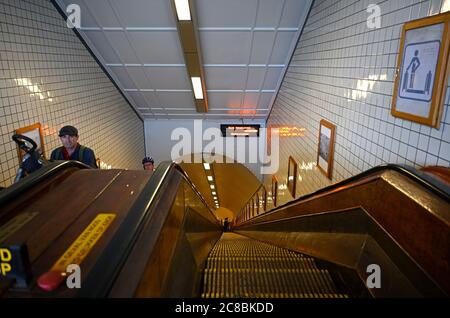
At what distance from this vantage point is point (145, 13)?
6.25m

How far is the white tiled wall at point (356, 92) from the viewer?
112 inches

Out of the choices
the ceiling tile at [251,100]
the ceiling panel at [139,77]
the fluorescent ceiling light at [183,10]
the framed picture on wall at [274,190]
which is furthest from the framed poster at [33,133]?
the framed picture on wall at [274,190]

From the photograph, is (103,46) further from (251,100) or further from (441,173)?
(441,173)

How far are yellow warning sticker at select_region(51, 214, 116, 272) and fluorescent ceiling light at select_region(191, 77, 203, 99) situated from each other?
684 cm

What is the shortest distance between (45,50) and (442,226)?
6.29 m

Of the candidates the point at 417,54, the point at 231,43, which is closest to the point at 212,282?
the point at 417,54

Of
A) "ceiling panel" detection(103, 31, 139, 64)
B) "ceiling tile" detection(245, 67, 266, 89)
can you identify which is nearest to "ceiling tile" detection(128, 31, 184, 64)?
"ceiling panel" detection(103, 31, 139, 64)

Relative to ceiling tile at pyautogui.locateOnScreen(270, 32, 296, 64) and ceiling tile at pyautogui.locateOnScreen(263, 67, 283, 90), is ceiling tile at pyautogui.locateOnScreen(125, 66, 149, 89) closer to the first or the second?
ceiling tile at pyautogui.locateOnScreen(263, 67, 283, 90)

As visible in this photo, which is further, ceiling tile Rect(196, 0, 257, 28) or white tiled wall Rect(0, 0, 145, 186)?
Result: ceiling tile Rect(196, 0, 257, 28)

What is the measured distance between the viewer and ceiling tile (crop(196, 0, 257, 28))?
235 inches

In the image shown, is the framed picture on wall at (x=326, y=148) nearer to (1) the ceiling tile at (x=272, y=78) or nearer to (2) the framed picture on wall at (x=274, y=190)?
(1) the ceiling tile at (x=272, y=78)

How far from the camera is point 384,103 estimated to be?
3.41m

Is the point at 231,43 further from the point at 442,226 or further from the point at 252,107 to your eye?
the point at 442,226
